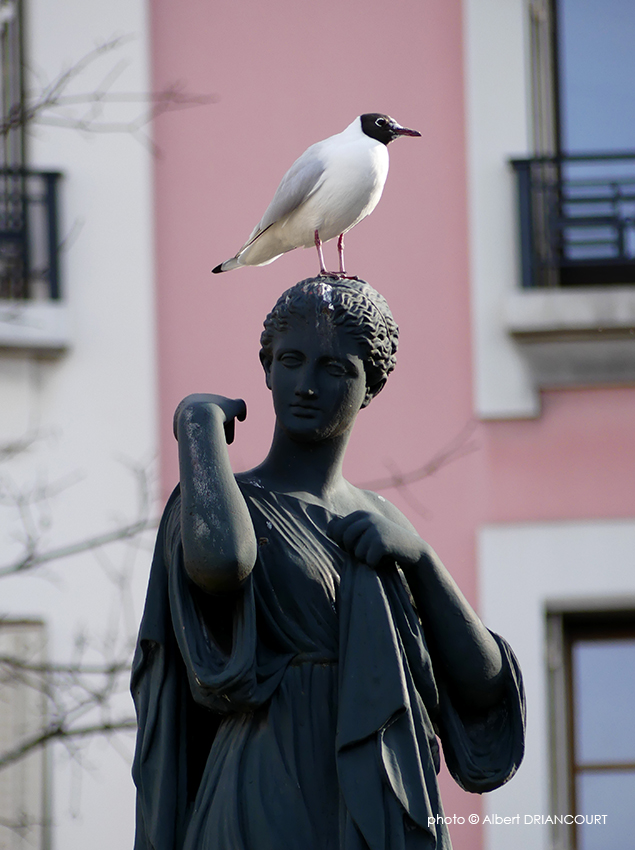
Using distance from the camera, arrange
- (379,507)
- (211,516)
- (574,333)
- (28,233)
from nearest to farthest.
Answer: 1. (211,516)
2. (379,507)
3. (574,333)
4. (28,233)

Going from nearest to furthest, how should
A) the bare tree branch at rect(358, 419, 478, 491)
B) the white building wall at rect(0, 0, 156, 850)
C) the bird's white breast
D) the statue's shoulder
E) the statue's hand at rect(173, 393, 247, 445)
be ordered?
the statue's hand at rect(173, 393, 247, 445) < the statue's shoulder < the bird's white breast < the white building wall at rect(0, 0, 156, 850) < the bare tree branch at rect(358, 419, 478, 491)

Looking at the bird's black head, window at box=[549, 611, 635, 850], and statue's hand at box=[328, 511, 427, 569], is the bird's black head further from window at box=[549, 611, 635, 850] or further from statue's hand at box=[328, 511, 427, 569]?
window at box=[549, 611, 635, 850]

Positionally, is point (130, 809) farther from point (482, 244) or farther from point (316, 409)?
point (316, 409)

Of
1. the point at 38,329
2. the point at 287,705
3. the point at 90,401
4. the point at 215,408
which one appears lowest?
the point at 287,705

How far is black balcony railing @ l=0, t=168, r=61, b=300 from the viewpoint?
336 inches

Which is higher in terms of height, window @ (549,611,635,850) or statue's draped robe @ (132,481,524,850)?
statue's draped robe @ (132,481,524,850)

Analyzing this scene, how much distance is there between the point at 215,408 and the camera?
10.6 feet

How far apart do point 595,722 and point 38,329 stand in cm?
312

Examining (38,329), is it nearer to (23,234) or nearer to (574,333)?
(23,234)

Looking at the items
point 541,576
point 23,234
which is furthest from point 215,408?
point 23,234

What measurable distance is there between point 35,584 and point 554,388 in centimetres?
254

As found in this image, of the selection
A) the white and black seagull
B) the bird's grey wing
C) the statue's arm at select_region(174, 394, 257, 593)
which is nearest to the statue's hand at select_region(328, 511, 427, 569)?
the statue's arm at select_region(174, 394, 257, 593)

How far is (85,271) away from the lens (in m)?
8.52

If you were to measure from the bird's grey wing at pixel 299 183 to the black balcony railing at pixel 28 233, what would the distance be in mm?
4014
